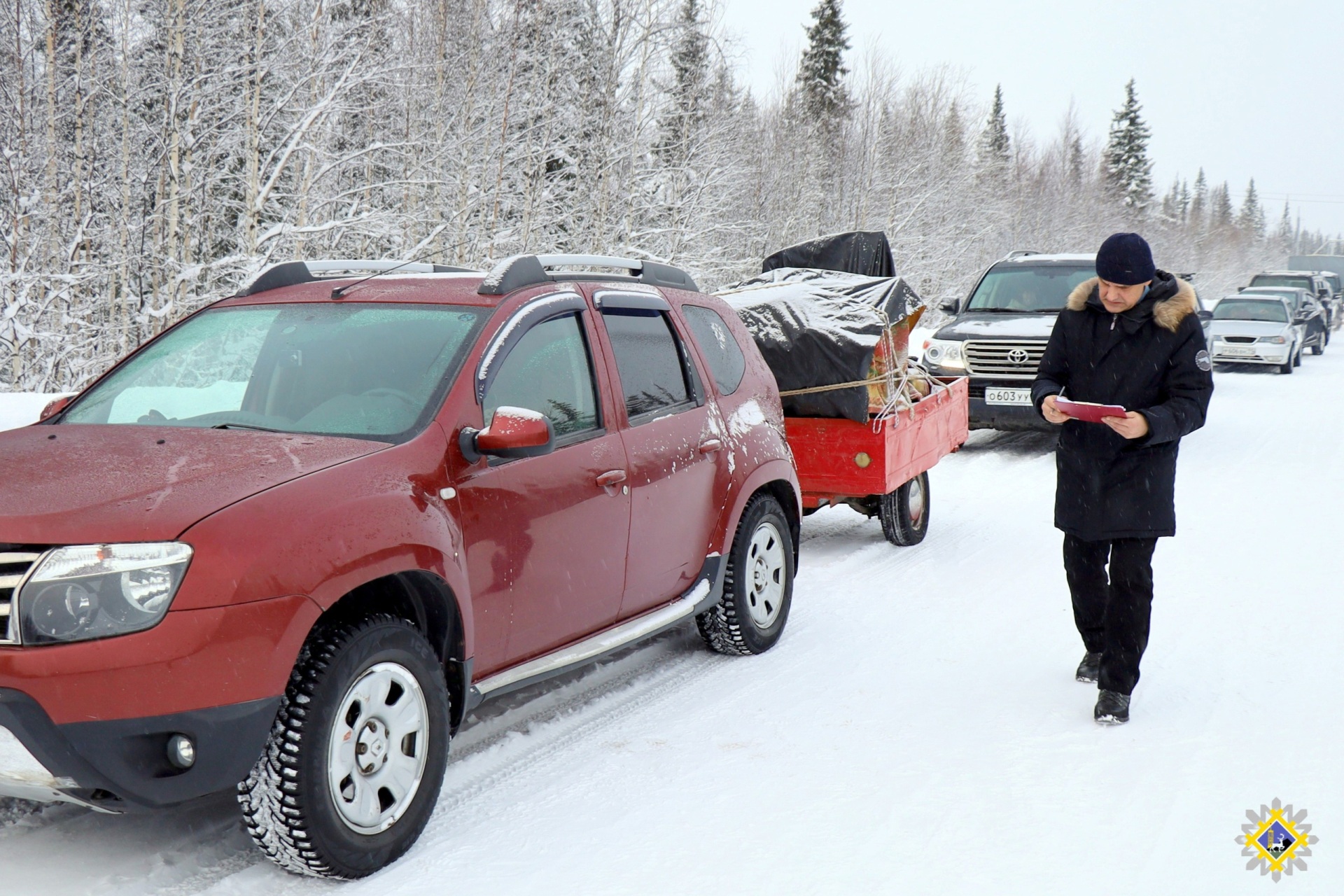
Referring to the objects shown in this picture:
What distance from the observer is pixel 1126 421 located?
4.23m

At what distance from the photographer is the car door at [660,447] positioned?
14.6 ft

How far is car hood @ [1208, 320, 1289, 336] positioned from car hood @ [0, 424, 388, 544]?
928 inches

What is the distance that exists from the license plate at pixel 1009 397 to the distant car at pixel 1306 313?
18.0m

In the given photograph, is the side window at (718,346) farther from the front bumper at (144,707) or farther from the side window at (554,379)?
the front bumper at (144,707)

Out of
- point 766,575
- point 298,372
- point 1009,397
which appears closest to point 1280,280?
point 1009,397

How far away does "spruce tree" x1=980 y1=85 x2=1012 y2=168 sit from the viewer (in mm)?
59975

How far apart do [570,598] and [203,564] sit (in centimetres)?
156

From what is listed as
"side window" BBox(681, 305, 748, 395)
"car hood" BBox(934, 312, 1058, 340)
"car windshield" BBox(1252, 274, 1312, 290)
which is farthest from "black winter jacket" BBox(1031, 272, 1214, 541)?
"car windshield" BBox(1252, 274, 1312, 290)

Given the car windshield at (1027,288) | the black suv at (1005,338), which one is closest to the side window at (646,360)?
the black suv at (1005,338)

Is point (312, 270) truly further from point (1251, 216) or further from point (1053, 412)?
point (1251, 216)

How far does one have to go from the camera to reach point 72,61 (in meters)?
17.0

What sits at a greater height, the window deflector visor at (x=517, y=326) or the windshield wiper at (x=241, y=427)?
the window deflector visor at (x=517, y=326)

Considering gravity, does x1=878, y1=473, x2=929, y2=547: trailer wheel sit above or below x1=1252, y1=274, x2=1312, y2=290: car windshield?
below

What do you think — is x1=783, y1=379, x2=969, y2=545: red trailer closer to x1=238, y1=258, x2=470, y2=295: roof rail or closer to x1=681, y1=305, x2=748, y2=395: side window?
x1=681, y1=305, x2=748, y2=395: side window
